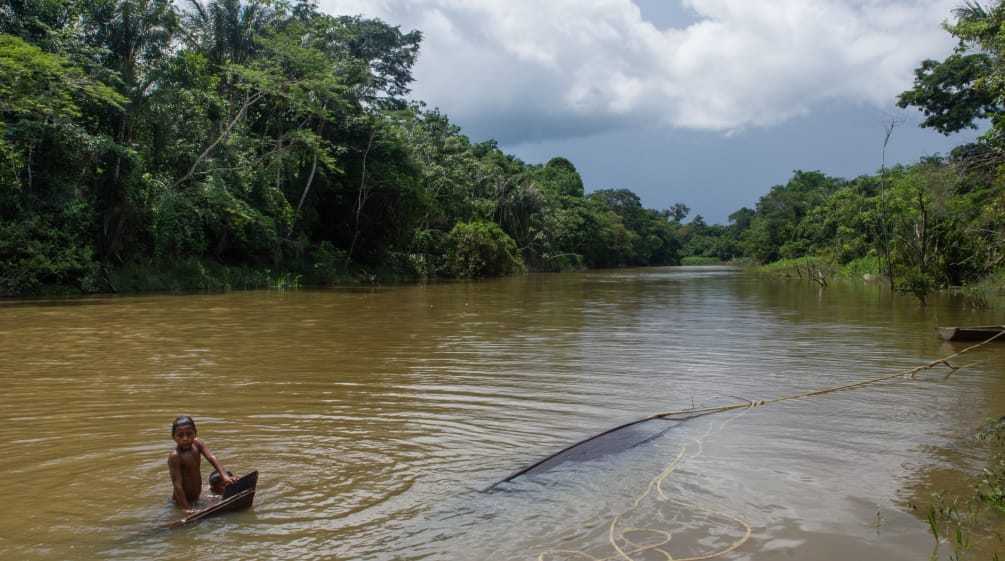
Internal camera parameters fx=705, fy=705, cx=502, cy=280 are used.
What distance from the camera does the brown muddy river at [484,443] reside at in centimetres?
382

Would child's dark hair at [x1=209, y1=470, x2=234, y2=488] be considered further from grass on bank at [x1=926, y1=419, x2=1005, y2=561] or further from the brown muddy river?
grass on bank at [x1=926, y1=419, x2=1005, y2=561]

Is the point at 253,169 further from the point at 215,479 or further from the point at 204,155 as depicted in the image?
the point at 215,479

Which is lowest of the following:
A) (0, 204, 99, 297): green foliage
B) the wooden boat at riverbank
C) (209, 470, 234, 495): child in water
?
(209, 470, 234, 495): child in water

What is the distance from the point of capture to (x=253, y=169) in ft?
87.5

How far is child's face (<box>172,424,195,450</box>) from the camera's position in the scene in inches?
165

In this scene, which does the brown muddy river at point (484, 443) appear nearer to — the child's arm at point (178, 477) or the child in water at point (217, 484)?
the child's arm at point (178, 477)

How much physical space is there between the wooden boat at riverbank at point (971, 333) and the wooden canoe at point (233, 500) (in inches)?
433

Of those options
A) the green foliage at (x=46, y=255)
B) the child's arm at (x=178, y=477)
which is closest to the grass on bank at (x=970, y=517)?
the child's arm at (x=178, y=477)

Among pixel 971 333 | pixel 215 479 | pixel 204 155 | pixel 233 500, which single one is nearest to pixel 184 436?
pixel 215 479

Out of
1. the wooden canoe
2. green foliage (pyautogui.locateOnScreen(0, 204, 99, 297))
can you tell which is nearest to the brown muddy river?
the wooden canoe

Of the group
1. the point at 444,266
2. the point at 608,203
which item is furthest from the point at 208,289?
the point at 608,203

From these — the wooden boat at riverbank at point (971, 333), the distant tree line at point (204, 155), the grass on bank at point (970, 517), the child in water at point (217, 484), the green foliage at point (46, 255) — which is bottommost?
the grass on bank at point (970, 517)

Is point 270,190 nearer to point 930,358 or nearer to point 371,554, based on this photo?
point 930,358

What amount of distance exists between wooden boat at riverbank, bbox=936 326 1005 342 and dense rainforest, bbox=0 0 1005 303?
205 centimetres
